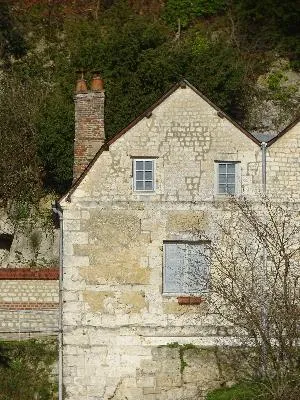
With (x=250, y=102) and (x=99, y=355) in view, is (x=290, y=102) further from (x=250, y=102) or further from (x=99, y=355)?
(x=99, y=355)

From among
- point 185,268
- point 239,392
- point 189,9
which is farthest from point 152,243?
A: point 189,9

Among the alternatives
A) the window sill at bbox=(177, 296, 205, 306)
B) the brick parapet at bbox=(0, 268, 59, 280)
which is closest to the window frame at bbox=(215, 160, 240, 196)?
the window sill at bbox=(177, 296, 205, 306)

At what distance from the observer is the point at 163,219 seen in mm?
19641

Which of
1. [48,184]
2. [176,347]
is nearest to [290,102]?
[48,184]

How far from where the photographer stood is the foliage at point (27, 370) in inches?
762

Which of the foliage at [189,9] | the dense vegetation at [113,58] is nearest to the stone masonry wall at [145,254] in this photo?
the dense vegetation at [113,58]

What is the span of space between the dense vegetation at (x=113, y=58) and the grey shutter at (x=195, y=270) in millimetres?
10612

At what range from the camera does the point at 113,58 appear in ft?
106

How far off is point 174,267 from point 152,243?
0.76 m

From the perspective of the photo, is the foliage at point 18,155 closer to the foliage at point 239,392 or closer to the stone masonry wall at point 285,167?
the stone masonry wall at point 285,167

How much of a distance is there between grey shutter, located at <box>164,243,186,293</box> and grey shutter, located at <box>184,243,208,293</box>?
12 cm

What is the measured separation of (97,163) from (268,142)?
4082 millimetres

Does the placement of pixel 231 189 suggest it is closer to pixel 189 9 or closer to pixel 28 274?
pixel 28 274

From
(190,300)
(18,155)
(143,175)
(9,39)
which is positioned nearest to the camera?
(190,300)
